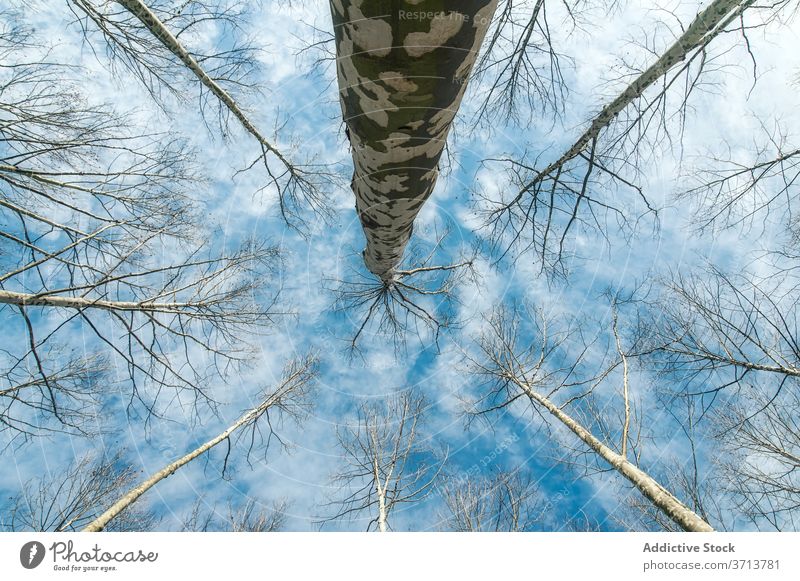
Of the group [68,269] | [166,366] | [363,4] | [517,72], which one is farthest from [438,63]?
[68,269]

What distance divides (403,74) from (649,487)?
16.1 ft

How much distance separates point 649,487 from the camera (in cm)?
427

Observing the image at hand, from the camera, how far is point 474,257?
7309 mm

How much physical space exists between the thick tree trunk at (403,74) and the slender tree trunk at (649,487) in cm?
411

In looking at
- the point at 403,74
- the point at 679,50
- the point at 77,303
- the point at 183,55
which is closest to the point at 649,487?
the point at 679,50

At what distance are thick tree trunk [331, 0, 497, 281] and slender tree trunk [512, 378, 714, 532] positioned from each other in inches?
162

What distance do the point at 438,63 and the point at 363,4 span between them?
367mm

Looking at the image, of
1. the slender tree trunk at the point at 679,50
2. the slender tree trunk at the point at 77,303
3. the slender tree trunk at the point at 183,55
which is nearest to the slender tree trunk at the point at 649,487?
the slender tree trunk at the point at 679,50

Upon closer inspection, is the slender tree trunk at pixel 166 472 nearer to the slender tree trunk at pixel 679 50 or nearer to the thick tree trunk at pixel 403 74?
the thick tree trunk at pixel 403 74

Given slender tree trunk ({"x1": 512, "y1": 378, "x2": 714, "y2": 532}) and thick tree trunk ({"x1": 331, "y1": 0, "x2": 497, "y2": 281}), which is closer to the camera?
thick tree trunk ({"x1": 331, "y1": 0, "x2": 497, "y2": 281})

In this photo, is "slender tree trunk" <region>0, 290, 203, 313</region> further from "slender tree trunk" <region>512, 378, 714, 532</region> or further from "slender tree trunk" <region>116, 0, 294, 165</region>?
"slender tree trunk" <region>512, 378, 714, 532</region>

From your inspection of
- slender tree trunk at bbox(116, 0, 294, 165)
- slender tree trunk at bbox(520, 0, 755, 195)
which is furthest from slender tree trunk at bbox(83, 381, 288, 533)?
slender tree trunk at bbox(520, 0, 755, 195)

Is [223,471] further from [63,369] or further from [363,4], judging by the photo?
[363,4]

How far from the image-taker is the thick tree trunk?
4.73 ft
